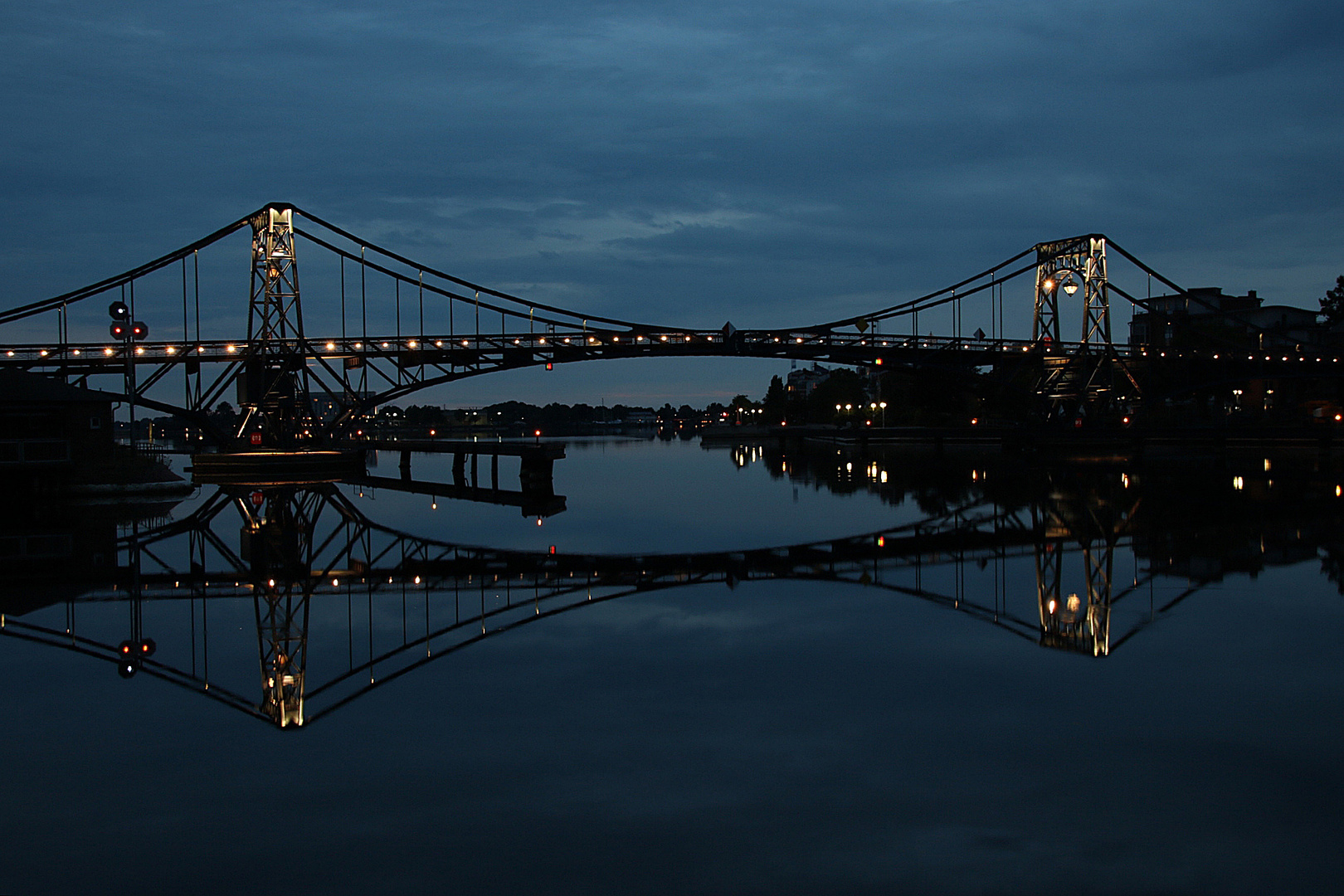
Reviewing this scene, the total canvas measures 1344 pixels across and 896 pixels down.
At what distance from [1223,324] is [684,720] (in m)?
123

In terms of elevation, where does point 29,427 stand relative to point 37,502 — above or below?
above

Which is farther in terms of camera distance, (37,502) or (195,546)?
(37,502)

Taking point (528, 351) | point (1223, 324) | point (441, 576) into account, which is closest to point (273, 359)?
point (528, 351)

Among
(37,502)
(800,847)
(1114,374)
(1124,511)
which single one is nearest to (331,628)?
(800,847)

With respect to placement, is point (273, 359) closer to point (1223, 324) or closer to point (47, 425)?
point (47, 425)

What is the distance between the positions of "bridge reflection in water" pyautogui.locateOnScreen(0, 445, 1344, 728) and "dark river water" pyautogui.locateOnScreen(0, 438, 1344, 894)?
0.38 ft

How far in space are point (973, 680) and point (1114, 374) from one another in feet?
234

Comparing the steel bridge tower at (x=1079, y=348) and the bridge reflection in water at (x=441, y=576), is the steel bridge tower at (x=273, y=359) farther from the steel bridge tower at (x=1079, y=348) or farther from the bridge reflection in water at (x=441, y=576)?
the steel bridge tower at (x=1079, y=348)

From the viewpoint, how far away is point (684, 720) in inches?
414

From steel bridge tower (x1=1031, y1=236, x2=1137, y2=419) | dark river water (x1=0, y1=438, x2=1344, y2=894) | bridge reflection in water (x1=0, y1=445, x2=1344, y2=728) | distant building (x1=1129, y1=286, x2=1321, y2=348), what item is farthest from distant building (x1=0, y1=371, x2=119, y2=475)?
distant building (x1=1129, y1=286, x2=1321, y2=348)

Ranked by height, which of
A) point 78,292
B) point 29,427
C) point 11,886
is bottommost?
point 11,886

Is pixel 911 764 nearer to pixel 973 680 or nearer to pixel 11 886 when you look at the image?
pixel 973 680

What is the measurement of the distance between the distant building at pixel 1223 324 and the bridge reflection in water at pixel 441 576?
75.6 meters

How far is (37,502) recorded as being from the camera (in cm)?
4022
